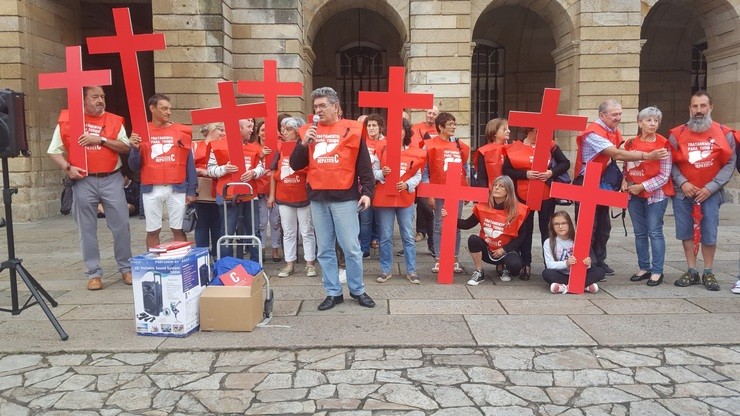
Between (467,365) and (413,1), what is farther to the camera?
(413,1)

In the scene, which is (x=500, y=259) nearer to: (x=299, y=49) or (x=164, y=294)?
(x=164, y=294)

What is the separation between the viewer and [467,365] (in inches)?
149

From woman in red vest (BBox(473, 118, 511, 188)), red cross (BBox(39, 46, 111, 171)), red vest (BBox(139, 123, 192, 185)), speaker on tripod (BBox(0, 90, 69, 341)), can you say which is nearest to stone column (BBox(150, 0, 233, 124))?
red vest (BBox(139, 123, 192, 185))

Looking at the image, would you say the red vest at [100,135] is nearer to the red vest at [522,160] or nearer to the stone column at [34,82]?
the red vest at [522,160]

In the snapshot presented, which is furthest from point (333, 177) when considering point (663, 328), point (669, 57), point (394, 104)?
point (669, 57)

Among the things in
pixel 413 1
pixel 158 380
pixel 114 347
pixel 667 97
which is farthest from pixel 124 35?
pixel 667 97

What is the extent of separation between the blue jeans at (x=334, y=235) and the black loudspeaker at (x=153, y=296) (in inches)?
52.8

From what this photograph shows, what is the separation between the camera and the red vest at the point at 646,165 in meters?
5.75

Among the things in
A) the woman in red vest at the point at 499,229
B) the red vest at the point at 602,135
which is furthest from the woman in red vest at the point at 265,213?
the red vest at the point at 602,135

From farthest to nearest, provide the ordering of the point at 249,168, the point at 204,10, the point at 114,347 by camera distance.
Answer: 1. the point at 204,10
2. the point at 249,168
3. the point at 114,347

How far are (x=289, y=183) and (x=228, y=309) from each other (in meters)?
2.10

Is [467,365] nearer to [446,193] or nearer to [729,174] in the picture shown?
[446,193]

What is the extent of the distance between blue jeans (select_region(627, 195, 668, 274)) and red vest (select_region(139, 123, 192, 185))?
15.7 feet

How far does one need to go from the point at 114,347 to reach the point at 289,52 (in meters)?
9.36
